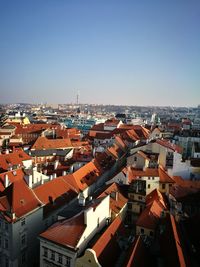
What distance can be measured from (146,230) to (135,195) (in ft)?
29.8

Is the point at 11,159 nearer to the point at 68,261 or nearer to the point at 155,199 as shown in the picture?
the point at 155,199

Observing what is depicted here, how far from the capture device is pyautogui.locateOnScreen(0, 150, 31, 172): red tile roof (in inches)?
2281

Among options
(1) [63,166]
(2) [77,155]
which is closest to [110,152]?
(2) [77,155]

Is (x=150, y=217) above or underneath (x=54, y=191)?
underneath

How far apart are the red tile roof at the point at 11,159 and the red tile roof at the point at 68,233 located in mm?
29459

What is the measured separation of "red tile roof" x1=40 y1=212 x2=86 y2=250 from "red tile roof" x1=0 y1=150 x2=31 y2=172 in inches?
1160

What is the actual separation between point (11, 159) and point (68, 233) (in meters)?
35.8

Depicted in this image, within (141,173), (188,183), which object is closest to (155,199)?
(141,173)

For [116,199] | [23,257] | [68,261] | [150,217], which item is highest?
[116,199]

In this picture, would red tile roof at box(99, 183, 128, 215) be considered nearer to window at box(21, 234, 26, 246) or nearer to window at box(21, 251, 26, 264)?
window at box(21, 234, 26, 246)

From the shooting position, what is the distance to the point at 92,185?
5481 centimetres

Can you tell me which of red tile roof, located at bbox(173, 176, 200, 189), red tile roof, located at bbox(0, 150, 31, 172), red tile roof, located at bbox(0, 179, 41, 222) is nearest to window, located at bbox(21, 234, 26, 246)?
red tile roof, located at bbox(0, 179, 41, 222)

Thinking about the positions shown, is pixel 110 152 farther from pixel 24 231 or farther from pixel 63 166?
pixel 24 231

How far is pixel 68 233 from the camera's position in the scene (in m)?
29.9
